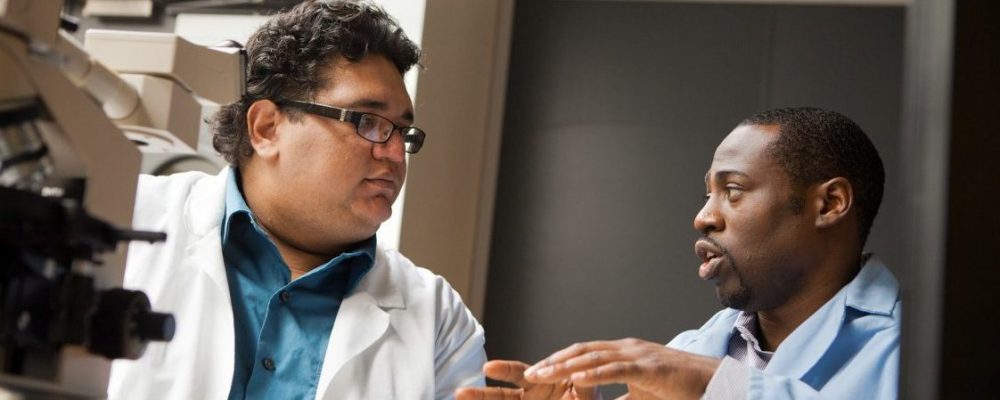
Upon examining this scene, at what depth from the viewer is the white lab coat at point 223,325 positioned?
158 centimetres

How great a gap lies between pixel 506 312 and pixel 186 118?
5.74ft

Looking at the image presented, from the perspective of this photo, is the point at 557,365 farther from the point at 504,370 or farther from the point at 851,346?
the point at 851,346

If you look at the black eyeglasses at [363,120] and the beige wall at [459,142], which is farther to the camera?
the beige wall at [459,142]

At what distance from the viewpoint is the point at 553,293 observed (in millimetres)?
2760

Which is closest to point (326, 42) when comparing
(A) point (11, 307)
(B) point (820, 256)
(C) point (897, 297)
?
(B) point (820, 256)

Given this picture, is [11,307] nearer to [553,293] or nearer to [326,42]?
[326,42]

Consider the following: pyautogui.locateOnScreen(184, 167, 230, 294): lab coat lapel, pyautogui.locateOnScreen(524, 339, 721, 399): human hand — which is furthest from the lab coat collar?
pyautogui.locateOnScreen(184, 167, 230, 294): lab coat lapel

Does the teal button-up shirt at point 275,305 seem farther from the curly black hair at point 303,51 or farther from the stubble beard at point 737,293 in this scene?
the stubble beard at point 737,293

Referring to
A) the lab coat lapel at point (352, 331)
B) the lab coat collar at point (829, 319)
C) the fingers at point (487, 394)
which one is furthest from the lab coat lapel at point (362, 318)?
the lab coat collar at point (829, 319)

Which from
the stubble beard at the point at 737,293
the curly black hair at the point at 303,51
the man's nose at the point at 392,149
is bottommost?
the stubble beard at the point at 737,293

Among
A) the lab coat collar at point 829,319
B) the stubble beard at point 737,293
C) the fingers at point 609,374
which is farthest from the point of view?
the stubble beard at point 737,293

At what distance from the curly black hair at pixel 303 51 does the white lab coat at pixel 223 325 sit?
4.3 inches

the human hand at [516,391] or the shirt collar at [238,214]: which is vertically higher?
the shirt collar at [238,214]

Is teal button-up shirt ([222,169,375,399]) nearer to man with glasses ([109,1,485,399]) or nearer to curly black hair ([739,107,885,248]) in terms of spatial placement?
man with glasses ([109,1,485,399])
